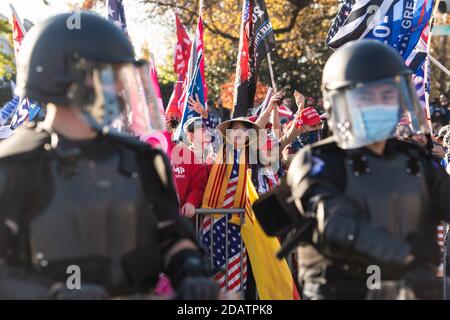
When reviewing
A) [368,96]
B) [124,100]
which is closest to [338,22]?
[368,96]

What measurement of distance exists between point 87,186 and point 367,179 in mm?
1188

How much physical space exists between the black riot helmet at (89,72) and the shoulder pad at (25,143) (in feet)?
0.47

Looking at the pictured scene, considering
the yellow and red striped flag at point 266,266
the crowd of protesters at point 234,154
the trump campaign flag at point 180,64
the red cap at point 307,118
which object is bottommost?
the yellow and red striped flag at point 266,266

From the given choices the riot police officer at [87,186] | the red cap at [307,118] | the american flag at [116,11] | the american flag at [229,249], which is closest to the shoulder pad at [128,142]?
the riot police officer at [87,186]

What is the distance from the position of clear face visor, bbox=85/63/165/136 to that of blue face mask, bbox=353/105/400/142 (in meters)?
0.83

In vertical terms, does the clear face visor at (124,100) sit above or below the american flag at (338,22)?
below

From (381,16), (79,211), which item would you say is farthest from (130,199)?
(381,16)

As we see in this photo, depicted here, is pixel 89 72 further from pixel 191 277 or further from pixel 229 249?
pixel 229 249

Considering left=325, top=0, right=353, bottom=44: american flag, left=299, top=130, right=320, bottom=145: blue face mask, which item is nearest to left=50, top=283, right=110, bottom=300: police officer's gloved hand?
left=325, top=0, right=353, bottom=44: american flag

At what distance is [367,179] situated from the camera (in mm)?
3752

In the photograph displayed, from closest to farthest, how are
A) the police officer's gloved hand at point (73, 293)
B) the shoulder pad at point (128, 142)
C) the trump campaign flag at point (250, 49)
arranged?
1. the police officer's gloved hand at point (73, 293)
2. the shoulder pad at point (128, 142)
3. the trump campaign flag at point (250, 49)

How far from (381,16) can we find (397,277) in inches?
170

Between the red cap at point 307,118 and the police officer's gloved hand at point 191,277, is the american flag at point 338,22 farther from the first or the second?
the police officer's gloved hand at point 191,277

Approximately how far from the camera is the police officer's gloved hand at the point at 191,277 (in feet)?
10.7
